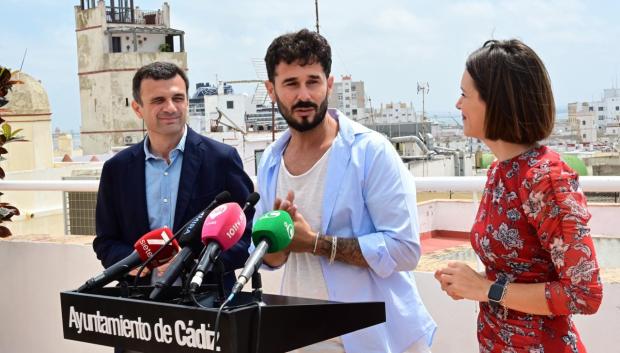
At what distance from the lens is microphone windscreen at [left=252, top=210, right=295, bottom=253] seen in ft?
6.40

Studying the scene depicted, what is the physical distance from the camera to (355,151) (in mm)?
2365

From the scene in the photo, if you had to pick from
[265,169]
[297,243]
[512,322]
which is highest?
[265,169]

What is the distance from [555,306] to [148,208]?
157 cm

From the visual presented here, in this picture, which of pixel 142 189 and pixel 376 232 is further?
pixel 142 189

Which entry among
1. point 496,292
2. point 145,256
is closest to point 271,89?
point 145,256

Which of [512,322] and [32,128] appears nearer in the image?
[512,322]

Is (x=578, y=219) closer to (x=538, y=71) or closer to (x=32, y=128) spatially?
(x=538, y=71)

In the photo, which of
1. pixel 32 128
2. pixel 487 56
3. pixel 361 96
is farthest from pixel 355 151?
pixel 361 96

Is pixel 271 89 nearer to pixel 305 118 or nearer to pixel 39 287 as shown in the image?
pixel 305 118

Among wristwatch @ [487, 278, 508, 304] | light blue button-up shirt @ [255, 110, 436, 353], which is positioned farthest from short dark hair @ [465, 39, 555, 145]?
light blue button-up shirt @ [255, 110, 436, 353]

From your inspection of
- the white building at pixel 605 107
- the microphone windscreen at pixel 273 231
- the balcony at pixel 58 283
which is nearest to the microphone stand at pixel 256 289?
the microphone windscreen at pixel 273 231

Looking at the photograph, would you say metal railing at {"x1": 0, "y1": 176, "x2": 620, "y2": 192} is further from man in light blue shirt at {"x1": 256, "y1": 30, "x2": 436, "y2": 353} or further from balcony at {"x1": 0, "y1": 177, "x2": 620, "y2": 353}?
man in light blue shirt at {"x1": 256, "y1": 30, "x2": 436, "y2": 353}

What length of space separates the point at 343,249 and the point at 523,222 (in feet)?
1.95

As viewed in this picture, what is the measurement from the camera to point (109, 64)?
57781mm
